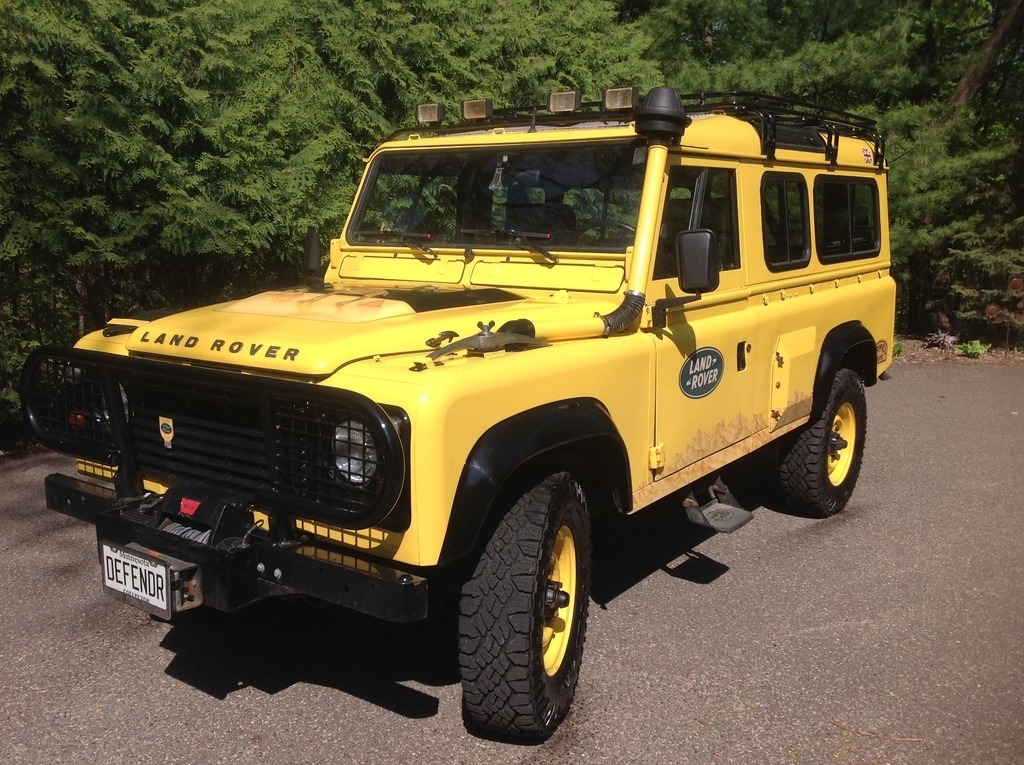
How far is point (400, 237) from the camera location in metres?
4.52

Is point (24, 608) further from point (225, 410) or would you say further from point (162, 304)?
point (162, 304)

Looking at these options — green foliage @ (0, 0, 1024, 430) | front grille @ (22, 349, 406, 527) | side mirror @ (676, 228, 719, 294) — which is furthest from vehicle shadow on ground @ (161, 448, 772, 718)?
green foliage @ (0, 0, 1024, 430)

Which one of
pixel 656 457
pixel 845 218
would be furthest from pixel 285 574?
pixel 845 218

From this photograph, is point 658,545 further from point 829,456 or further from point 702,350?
point 702,350

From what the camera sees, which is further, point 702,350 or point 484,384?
point 702,350

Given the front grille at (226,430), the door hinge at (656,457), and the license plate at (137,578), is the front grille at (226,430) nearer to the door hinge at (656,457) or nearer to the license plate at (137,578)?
the license plate at (137,578)

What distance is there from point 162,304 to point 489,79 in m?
3.69

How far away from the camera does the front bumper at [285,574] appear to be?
8.94 feet

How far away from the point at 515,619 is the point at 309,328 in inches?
47.2

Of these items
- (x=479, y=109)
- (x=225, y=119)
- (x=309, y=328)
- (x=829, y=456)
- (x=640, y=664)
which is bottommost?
(x=640, y=664)

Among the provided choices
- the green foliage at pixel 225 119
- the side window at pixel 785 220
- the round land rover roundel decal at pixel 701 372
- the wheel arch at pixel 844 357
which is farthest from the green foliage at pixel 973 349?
the round land rover roundel decal at pixel 701 372

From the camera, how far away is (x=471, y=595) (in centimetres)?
303

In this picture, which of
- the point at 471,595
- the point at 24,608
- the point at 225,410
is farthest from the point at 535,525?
the point at 24,608

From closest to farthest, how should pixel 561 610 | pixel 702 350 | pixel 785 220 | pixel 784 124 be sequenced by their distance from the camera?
pixel 561 610 < pixel 702 350 < pixel 785 220 < pixel 784 124
